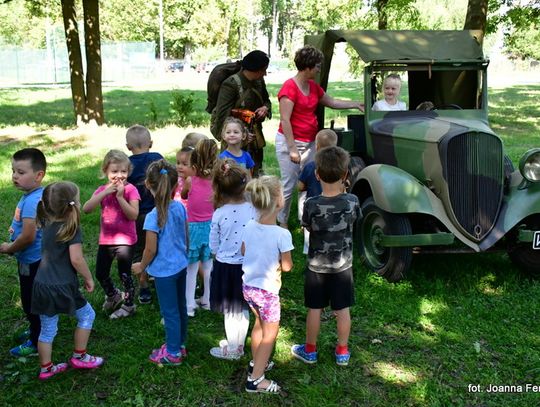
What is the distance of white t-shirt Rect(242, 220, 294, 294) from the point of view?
3.16m

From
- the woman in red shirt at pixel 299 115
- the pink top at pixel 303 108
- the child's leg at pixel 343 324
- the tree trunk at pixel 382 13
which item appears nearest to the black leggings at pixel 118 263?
the child's leg at pixel 343 324

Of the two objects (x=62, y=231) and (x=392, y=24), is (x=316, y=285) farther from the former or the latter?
(x=392, y=24)

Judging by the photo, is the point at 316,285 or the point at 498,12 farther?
the point at 498,12

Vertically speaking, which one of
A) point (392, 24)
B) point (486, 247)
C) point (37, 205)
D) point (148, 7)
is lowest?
point (486, 247)

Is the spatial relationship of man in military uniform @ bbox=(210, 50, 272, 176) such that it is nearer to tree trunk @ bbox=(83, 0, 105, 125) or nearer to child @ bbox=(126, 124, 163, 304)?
child @ bbox=(126, 124, 163, 304)

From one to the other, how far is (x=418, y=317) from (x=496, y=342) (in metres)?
0.57

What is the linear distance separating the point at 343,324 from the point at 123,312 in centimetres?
164

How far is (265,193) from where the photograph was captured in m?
3.09

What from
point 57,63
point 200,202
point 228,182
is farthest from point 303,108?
point 57,63

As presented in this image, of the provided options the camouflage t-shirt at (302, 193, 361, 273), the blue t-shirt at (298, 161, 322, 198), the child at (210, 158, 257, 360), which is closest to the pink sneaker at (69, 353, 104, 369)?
the child at (210, 158, 257, 360)

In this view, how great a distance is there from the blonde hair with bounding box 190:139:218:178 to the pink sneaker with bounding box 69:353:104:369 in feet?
4.68

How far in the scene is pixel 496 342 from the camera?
3855mm

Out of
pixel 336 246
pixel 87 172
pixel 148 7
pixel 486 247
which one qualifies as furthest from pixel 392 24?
pixel 148 7

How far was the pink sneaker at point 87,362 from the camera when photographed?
345 cm
